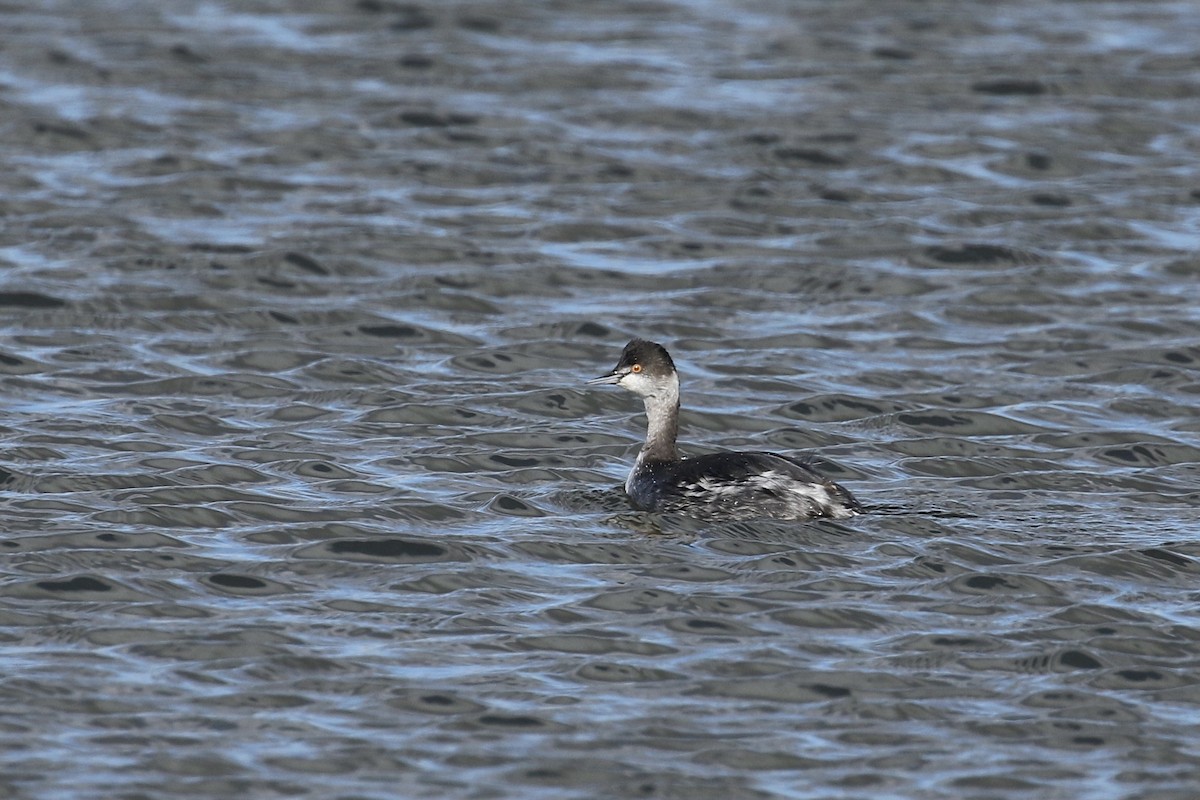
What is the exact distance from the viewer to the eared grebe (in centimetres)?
1246

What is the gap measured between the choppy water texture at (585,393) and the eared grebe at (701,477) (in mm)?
206

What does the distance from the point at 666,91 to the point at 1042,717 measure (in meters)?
14.8

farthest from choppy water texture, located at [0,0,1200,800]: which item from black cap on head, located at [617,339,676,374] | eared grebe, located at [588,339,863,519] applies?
black cap on head, located at [617,339,676,374]

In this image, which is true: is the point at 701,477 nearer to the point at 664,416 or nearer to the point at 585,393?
the point at 664,416

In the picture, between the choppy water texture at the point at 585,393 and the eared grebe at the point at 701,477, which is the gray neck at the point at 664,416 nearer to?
the eared grebe at the point at 701,477

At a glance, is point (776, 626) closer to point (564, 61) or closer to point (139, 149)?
point (139, 149)

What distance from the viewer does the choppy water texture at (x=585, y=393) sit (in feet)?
32.2

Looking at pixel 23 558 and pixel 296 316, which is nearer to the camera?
pixel 23 558

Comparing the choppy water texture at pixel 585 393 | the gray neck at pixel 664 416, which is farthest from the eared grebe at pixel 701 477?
the choppy water texture at pixel 585 393

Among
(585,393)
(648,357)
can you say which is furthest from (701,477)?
(585,393)

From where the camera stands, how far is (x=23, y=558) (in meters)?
11.7

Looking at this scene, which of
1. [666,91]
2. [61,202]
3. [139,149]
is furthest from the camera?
[666,91]

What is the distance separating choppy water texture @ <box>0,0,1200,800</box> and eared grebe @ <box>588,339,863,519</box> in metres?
0.21

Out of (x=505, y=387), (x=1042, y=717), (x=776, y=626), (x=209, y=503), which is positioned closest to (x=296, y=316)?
(x=505, y=387)
